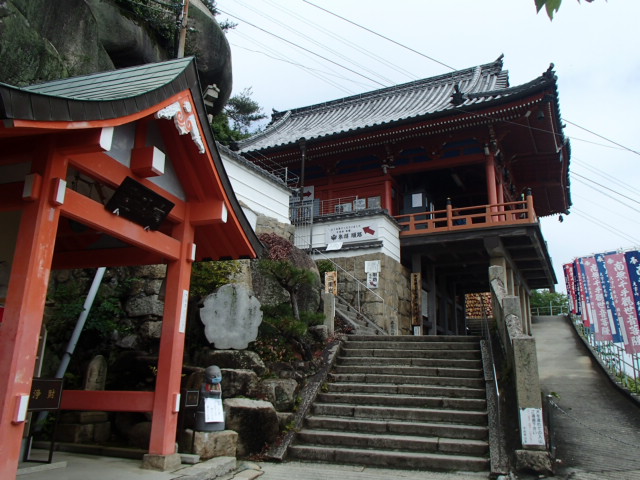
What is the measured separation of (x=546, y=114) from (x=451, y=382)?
37.7 feet

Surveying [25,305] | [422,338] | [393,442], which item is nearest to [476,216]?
[422,338]

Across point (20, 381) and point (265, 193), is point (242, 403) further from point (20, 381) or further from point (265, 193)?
point (265, 193)

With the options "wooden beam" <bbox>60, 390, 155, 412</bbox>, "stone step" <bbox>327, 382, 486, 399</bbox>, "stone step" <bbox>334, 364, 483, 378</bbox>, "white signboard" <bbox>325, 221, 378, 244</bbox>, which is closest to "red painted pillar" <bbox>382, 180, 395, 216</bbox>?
"white signboard" <bbox>325, 221, 378, 244</bbox>

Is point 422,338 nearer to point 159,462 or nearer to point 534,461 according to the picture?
point 534,461

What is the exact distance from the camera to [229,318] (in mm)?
7930

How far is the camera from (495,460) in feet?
21.5

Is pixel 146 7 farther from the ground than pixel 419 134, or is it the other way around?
pixel 146 7

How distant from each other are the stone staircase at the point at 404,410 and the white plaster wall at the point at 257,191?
16.1 feet

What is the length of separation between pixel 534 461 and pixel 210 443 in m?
4.33

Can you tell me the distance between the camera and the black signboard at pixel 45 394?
4791 millimetres

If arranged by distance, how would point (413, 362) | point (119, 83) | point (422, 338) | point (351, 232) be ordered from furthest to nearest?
point (351, 232), point (422, 338), point (413, 362), point (119, 83)

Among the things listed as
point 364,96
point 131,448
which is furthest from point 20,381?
point 364,96

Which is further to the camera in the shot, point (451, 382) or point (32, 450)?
point (451, 382)

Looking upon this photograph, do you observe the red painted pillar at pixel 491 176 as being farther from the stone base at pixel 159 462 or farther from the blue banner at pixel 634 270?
the stone base at pixel 159 462
